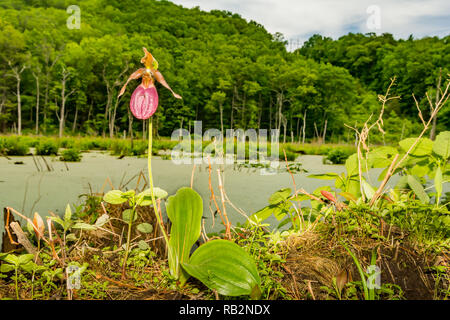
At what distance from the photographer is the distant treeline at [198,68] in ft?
12.7

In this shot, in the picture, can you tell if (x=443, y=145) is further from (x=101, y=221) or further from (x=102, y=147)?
Answer: (x=102, y=147)

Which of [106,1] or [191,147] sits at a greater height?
[106,1]

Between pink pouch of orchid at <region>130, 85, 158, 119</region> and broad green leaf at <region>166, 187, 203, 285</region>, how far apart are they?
0.12 m

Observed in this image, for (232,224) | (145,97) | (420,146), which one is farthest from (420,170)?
(145,97)

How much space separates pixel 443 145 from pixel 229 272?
0.51 metres

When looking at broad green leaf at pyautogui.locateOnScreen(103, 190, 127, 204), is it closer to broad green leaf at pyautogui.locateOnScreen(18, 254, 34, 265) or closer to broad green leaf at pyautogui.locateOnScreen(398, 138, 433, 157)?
broad green leaf at pyautogui.locateOnScreen(18, 254, 34, 265)

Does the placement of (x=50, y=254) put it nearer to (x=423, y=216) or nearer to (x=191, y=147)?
(x=423, y=216)

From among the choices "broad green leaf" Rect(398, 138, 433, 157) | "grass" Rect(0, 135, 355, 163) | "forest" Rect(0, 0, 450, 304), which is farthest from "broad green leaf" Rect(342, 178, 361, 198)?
"grass" Rect(0, 135, 355, 163)

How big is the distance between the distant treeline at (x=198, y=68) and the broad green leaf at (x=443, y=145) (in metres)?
0.31

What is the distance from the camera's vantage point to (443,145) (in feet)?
1.76

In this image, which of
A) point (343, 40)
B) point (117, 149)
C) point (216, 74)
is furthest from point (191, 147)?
point (216, 74)

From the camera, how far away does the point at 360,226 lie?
0.46 metres
